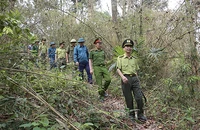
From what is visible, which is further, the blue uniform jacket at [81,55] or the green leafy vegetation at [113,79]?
the blue uniform jacket at [81,55]

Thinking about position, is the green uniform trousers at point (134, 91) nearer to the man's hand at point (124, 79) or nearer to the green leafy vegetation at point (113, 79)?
the man's hand at point (124, 79)

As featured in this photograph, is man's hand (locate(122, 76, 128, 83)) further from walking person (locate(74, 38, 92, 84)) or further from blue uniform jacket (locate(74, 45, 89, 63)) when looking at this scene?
blue uniform jacket (locate(74, 45, 89, 63))

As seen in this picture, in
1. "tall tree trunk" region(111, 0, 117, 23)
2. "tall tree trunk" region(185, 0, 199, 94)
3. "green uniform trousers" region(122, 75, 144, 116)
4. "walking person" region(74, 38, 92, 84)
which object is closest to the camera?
"green uniform trousers" region(122, 75, 144, 116)


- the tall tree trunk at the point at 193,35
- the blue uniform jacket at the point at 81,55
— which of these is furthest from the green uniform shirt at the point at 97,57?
the tall tree trunk at the point at 193,35

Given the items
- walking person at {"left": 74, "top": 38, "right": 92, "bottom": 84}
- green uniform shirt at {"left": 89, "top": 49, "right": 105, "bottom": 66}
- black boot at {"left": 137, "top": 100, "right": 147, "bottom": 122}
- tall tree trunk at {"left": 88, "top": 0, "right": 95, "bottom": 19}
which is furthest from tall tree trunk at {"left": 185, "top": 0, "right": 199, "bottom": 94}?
tall tree trunk at {"left": 88, "top": 0, "right": 95, "bottom": 19}

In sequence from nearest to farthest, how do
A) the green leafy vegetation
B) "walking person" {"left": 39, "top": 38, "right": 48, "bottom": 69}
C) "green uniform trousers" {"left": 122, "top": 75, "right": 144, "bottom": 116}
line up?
1. the green leafy vegetation
2. "walking person" {"left": 39, "top": 38, "right": 48, "bottom": 69}
3. "green uniform trousers" {"left": 122, "top": 75, "right": 144, "bottom": 116}

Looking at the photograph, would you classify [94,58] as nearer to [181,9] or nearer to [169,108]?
[169,108]

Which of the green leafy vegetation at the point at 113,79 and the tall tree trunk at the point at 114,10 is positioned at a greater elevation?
the tall tree trunk at the point at 114,10

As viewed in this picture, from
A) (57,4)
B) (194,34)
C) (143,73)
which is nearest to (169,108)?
(194,34)

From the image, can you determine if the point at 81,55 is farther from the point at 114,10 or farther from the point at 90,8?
the point at 90,8

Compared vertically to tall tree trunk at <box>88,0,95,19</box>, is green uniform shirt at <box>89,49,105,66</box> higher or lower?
lower

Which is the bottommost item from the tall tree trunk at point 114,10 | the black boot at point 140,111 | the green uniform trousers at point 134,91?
the black boot at point 140,111

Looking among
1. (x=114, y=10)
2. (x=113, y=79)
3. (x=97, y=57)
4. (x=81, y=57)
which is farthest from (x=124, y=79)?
(x=114, y=10)

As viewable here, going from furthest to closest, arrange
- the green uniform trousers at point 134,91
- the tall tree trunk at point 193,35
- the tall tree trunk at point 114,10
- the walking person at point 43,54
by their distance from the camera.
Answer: the tall tree trunk at point 114,10 < the tall tree trunk at point 193,35 < the green uniform trousers at point 134,91 < the walking person at point 43,54
